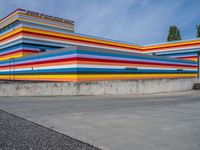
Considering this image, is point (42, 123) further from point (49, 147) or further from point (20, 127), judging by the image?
point (49, 147)

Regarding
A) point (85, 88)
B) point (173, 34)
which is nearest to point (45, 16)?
point (85, 88)

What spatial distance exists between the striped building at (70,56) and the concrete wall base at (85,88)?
4.80ft

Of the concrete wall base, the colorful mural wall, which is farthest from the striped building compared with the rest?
the concrete wall base

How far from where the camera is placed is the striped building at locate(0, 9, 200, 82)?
19.4 m

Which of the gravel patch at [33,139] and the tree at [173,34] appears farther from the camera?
the tree at [173,34]

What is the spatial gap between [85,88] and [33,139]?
11.9 metres

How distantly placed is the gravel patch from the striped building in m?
11.7

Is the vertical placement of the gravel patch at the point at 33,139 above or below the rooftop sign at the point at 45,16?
below

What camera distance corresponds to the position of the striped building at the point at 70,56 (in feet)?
63.5

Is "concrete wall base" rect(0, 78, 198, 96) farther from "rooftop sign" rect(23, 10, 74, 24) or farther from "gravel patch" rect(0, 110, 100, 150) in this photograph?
"rooftop sign" rect(23, 10, 74, 24)

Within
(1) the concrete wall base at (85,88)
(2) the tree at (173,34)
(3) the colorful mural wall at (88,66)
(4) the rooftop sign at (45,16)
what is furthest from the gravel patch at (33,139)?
(2) the tree at (173,34)

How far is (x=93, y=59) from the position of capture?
19531 mm

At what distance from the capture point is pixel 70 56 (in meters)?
18.9

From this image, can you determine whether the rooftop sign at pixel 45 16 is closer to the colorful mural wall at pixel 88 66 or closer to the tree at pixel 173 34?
the colorful mural wall at pixel 88 66
